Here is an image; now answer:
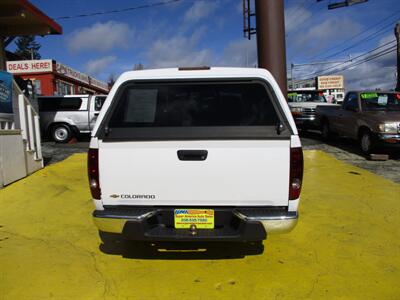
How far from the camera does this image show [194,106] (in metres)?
3.97

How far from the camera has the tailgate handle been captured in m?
3.63

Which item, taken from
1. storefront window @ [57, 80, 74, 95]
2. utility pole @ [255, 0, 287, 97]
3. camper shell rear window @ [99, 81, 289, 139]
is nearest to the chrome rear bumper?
camper shell rear window @ [99, 81, 289, 139]

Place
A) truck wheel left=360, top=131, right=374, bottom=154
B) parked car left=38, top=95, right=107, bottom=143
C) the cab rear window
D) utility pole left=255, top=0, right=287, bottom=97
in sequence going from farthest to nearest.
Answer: parked car left=38, top=95, right=107, bottom=143 < truck wheel left=360, top=131, right=374, bottom=154 < utility pole left=255, top=0, right=287, bottom=97 < the cab rear window

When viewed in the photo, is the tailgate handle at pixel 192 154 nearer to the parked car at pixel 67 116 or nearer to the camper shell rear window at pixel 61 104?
the parked car at pixel 67 116

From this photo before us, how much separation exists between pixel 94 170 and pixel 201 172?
959 millimetres

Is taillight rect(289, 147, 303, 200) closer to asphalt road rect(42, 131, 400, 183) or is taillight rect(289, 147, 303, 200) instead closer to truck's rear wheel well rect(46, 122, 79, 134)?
asphalt road rect(42, 131, 400, 183)

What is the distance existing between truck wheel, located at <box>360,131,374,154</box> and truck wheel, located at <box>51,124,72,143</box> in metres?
10.4

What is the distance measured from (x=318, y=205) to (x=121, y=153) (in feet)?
12.8

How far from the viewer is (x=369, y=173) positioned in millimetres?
8969

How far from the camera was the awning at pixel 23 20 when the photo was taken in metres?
11.5

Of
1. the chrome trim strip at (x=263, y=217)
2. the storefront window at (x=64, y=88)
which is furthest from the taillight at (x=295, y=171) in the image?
the storefront window at (x=64, y=88)

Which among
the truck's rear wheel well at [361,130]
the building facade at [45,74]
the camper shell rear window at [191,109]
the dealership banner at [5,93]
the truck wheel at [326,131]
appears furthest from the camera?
the building facade at [45,74]

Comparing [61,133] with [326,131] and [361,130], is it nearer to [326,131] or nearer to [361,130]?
[326,131]

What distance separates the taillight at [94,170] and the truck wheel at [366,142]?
8.82m
